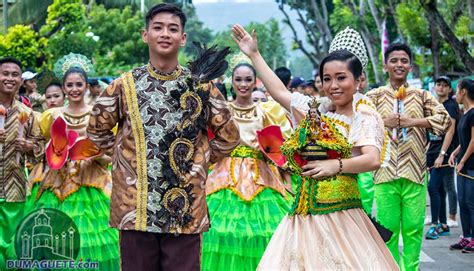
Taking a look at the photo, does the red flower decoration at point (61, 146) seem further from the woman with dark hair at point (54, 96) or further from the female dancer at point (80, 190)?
the woman with dark hair at point (54, 96)

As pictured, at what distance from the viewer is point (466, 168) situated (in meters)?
9.63

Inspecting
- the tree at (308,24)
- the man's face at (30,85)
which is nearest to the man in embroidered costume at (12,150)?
the man's face at (30,85)

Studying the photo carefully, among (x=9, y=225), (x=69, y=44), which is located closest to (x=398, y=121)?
(x=9, y=225)

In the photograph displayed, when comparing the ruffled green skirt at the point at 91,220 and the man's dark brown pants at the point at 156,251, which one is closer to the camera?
the man's dark brown pants at the point at 156,251

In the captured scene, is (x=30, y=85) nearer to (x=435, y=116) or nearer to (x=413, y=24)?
(x=435, y=116)

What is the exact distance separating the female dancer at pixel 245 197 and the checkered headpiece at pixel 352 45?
7.96ft

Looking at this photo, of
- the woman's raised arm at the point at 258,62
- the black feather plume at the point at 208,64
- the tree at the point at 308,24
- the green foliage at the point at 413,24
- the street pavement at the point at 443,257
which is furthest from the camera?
the tree at the point at 308,24

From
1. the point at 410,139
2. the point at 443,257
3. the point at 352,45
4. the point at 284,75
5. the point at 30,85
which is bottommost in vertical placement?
the point at 443,257

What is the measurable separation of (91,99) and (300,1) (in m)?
31.8

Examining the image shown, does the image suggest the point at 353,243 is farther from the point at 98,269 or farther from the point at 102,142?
the point at 98,269

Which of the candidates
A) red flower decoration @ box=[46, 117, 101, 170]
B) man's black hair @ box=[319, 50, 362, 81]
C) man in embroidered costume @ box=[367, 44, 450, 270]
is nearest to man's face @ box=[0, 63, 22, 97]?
red flower decoration @ box=[46, 117, 101, 170]

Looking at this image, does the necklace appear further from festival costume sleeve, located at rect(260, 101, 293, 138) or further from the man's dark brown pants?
festival costume sleeve, located at rect(260, 101, 293, 138)

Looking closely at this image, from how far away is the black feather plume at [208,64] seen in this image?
4.96 m

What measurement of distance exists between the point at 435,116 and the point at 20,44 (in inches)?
486
